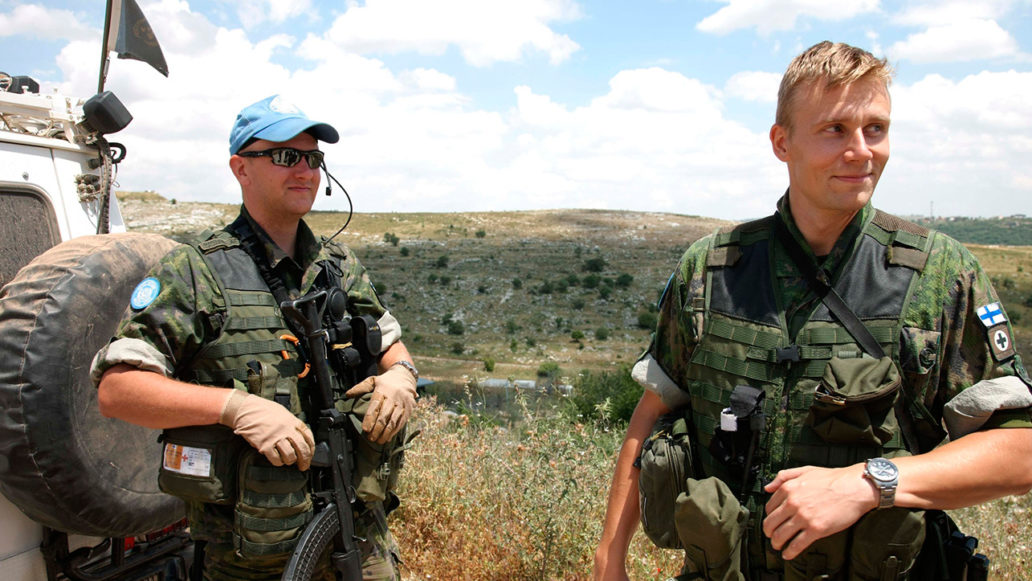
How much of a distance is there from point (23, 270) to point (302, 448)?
1232 millimetres

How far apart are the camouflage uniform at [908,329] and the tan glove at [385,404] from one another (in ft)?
3.09

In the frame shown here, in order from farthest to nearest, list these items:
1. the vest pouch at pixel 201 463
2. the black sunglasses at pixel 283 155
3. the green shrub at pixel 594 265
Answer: the green shrub at pixel 594 265
the black sunglasses at pixel 283 155
the vest pouch at pixel 201 463

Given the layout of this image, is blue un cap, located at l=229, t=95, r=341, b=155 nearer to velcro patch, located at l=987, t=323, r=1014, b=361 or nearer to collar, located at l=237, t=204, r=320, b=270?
collar, located at l=237, t=204, r=320, b=270

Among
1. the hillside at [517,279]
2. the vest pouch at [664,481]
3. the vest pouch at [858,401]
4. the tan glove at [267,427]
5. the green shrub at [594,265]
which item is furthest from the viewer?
the green shrub at [594,265]

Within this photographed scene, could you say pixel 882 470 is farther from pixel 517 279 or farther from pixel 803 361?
Answer: pixel 517 279

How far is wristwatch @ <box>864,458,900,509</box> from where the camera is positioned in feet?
5.19

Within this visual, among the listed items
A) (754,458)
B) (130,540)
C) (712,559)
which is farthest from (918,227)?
(130,540)

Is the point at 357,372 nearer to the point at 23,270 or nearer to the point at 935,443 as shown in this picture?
the point at 23,270

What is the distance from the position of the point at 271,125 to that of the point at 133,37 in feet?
5.27

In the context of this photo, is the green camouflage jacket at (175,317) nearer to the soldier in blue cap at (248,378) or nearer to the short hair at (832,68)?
A: the soldier in blue cap at (248,378)

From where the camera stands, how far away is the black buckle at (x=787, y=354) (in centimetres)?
184

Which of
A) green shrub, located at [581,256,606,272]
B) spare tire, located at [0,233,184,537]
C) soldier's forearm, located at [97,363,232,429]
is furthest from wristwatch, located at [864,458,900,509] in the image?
green shrub, located at [581,256,606,272]

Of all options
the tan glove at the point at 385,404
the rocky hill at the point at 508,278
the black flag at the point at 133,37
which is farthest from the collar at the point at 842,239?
the rocky hill at the point at 508,278

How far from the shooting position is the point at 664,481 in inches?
75.8
